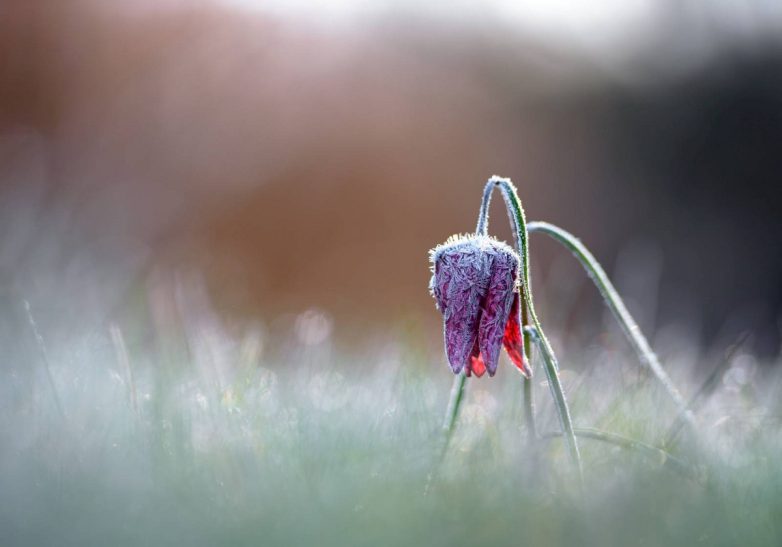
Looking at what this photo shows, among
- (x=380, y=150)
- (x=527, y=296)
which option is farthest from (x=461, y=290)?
(x=380, y=150)

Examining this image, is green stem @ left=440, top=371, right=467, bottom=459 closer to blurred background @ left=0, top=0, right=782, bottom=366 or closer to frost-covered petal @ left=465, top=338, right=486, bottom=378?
frost-covered petal @ left=465, top=338, right=486, bottom=378

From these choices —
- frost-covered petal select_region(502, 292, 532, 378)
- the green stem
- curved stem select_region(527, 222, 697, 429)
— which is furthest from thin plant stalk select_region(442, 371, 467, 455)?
curved stem select_region(527, 222, 697, 429)

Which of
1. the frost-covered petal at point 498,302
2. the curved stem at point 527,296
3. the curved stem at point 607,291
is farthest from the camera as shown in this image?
the curved stem at point 607,291

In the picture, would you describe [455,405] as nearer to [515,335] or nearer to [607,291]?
[515,335]

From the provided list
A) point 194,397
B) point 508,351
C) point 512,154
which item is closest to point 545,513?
point 508,351

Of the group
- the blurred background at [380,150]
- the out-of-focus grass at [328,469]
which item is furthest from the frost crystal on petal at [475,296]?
the blurred background at [380,150]

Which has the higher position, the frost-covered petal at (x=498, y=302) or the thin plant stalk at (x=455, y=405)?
the frost-covered petal at (x=498, y=302)

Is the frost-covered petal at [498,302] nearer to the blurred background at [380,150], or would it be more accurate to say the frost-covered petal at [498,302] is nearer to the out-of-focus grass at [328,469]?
the out-of-focus grass at [328,469]

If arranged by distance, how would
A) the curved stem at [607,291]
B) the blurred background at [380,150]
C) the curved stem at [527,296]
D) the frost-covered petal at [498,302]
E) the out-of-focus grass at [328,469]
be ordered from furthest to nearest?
the blurred background at [380,150]
the curved stem at [607,291]
the frost-covered petal at [498,302]
the curved stem at [527,296]
the out-of-focus grass at [328,469]
